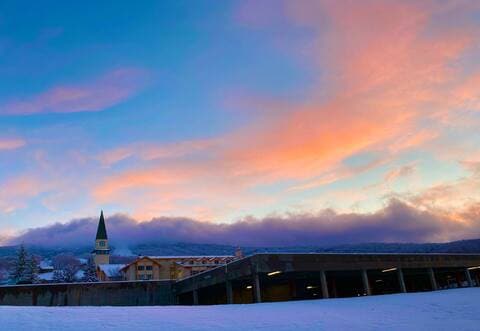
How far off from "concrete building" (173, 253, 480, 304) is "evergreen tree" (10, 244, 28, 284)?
43.6m

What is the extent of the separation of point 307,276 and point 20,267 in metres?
62.7

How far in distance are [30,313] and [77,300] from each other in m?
30.0

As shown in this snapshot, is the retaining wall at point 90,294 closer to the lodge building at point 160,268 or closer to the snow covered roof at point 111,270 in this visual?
the lodge building at point 160,268

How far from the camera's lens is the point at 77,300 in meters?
45.3

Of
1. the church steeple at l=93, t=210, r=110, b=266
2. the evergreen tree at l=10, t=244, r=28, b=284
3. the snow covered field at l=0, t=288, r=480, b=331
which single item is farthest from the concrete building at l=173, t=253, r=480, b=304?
the church steeple at l=93, t=210, r=110, b=266

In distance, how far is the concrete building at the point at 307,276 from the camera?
127ft

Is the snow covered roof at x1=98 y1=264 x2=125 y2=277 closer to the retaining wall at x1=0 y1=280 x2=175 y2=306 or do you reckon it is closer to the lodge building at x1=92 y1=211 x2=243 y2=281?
the lodge building at x1=92 y1=211 x2=243 y2=281

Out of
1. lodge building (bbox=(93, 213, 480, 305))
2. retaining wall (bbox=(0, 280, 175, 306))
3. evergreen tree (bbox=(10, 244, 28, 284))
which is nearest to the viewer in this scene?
lodge building (bbox=(93, 213, 480, 305))

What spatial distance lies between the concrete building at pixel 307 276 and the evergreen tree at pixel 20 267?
4362 centimetres

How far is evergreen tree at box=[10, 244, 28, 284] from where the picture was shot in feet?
263

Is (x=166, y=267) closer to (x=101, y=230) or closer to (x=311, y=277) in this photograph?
(x=101, y=230)

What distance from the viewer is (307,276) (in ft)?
155

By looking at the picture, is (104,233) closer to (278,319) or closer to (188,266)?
(188,266)

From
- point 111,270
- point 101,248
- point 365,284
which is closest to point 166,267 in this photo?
point 111,270
